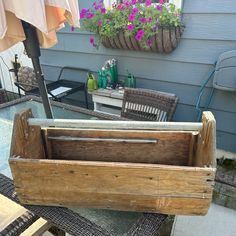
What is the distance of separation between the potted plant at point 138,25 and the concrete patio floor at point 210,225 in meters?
1.41

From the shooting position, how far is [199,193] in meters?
0.78

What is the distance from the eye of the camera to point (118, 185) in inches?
31.7

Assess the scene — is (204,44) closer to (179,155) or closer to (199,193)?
(179,155)

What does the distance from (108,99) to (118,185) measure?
1912 millimetres

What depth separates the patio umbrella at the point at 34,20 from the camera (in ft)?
3.37

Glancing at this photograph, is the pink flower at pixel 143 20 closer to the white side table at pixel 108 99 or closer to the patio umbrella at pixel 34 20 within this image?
the white side table at pixel 108 99

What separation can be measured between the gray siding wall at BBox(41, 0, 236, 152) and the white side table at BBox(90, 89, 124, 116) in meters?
0.27

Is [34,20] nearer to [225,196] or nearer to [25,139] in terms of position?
[25,139]

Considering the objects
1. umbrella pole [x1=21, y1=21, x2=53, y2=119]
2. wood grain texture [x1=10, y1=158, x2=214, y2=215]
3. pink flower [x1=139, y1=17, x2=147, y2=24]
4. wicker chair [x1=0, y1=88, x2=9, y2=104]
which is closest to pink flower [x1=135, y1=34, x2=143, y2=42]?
pink flower [x1=139, y1=17, x2=147, y2=24]

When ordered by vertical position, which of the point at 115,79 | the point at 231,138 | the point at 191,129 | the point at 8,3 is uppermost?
the point at 8,3

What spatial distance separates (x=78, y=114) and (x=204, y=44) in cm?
123

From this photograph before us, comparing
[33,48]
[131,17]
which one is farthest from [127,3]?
[33,48]

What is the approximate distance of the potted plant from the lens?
211 cm

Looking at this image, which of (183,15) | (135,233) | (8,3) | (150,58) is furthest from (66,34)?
(135,233)
